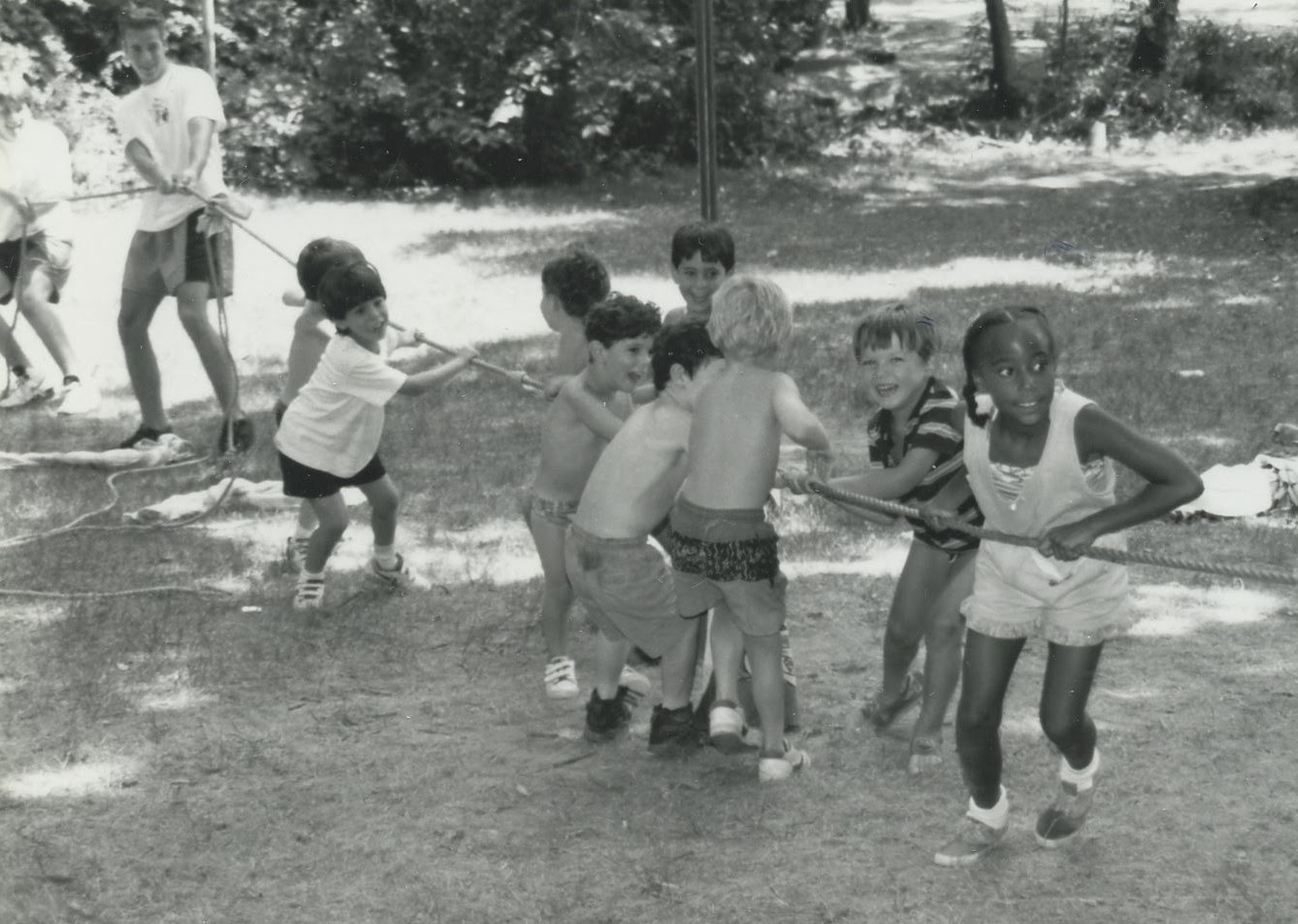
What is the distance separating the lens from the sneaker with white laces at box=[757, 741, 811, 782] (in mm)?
4195

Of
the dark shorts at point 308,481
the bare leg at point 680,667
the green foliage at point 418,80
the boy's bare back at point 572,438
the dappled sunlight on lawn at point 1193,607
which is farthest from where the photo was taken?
the green foliage at point 418,80

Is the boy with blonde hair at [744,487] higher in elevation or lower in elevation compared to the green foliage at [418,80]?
lower

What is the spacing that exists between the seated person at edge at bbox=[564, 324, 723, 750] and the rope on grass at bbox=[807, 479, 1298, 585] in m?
0.53

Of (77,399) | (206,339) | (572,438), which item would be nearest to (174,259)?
(206,339)

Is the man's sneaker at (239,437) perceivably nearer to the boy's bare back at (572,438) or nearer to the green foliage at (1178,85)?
the boy's bare back at (572,438)

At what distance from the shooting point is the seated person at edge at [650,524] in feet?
13.9

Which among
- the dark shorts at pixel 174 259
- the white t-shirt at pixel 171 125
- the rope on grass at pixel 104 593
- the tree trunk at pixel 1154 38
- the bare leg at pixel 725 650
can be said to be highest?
the tree trunk at pixel 1154 38

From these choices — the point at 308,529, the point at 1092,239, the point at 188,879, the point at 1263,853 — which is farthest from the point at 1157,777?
the point at 1092,239

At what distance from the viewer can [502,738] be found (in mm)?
4594

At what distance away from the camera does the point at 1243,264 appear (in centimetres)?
1222

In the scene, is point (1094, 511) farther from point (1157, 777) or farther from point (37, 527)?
point (37, 527)

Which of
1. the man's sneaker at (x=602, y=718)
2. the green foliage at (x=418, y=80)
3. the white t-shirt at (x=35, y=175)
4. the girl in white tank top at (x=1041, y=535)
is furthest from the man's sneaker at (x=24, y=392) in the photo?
the green foliage at (x=418, y=80)

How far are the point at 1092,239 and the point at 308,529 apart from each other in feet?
29.6

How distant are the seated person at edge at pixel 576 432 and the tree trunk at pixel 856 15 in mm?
21167
